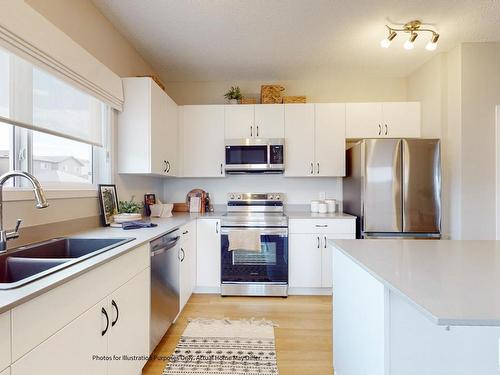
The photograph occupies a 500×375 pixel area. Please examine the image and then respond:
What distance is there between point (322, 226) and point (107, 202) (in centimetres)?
209

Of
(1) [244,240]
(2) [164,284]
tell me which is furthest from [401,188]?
(2) [164,284]

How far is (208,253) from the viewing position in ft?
10.2

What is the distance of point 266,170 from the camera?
3420 mm

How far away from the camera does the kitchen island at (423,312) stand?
82cm

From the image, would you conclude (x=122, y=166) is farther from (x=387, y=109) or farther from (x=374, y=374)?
(x=387, y=109)

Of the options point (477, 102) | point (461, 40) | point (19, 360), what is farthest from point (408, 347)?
point (461, 40)

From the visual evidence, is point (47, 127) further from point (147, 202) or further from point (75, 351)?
point (147, 202)

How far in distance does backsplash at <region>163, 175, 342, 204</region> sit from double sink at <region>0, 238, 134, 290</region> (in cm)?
207

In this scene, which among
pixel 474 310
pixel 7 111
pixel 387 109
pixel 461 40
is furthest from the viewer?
pixel 387 109

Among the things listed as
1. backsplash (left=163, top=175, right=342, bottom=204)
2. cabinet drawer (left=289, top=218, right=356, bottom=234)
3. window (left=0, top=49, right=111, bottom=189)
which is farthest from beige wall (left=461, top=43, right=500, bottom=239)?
window (left=0, top=49, right=111, bottom=189)

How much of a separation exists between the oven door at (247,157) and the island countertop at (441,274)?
5.82ft

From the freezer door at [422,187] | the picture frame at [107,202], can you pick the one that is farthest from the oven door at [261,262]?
the freezer door at [422,187]

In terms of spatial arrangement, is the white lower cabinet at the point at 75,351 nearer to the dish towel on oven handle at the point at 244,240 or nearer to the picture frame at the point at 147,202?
the dish towel on oven handle at the point at 244,240

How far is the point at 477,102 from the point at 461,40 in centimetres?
62
